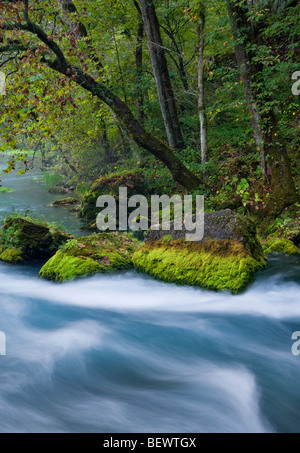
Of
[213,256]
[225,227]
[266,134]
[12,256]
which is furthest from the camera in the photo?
[12,256]

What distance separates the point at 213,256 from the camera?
5938 millimetres

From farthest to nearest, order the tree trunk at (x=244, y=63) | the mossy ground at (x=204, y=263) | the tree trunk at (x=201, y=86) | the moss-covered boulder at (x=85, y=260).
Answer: the tree trunk at (x=201, y=86) → the tree trunk at (x=244, y=63) → the moss-covered boulder at (x=85, y=260) → the mossy ground at (x=204, y=263)

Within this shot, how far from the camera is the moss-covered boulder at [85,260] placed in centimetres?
672

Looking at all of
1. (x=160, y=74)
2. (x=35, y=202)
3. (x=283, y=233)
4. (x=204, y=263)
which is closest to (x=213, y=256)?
(x=204, y=263)

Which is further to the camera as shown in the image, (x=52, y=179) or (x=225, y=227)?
(x=52, y=179)

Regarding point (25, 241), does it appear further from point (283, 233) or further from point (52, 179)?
point (52, 179)

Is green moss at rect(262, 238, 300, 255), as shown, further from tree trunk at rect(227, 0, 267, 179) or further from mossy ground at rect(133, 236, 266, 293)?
tree trunk at rect(227, 0, 267, 179)

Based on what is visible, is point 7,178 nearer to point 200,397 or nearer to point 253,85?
point 253,85

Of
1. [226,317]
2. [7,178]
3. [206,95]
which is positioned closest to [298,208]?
[226,317]

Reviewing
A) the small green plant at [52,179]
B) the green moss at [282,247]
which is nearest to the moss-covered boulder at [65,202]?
the small green plant at [52,179]

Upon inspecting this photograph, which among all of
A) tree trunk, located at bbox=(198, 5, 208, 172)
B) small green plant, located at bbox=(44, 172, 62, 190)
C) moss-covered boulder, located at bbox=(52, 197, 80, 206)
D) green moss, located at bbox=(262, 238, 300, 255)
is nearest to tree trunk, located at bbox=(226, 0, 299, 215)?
green moss, located at bbox=(262, 238, 300, 255)

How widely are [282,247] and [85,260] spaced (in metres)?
4.08

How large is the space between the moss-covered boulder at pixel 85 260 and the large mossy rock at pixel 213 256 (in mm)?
645

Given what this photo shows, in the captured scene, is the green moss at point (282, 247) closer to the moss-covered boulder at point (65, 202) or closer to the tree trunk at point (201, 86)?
the tree trunk at point (201, 86)
